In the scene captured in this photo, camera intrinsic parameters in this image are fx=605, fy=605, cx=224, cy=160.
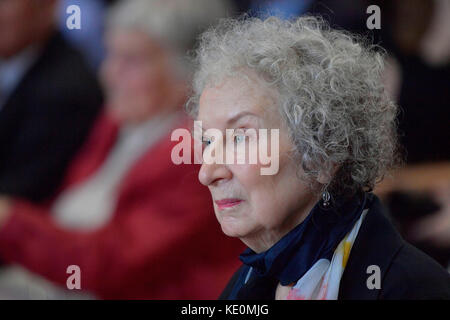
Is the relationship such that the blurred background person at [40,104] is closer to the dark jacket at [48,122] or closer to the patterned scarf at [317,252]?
the dark jacket at [48,122]

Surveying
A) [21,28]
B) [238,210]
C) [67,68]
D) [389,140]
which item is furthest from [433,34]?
[21,28]

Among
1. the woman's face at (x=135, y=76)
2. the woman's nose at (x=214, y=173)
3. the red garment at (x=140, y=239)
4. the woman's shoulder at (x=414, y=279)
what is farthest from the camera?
the woman's face at (x=135, y=76)

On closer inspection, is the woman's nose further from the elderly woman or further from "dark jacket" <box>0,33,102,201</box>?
"dark jacket" <box>0,33,102,201</box>

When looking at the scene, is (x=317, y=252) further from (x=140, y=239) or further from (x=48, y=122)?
(x=48, y=122)

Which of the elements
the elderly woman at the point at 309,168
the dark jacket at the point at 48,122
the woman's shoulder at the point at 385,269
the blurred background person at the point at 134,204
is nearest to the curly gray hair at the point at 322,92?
the elderly woman at the point at 309,168

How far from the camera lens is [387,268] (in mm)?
1398

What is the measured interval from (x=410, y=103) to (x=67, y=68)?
3.98ft

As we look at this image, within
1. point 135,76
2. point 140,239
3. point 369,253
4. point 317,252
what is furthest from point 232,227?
point 135,76

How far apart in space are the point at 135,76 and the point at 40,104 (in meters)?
0.37

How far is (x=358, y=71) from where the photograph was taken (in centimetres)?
144

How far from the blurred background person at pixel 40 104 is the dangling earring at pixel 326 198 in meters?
1.05

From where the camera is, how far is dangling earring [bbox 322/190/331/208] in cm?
145

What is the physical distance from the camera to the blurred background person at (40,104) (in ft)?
7.17
